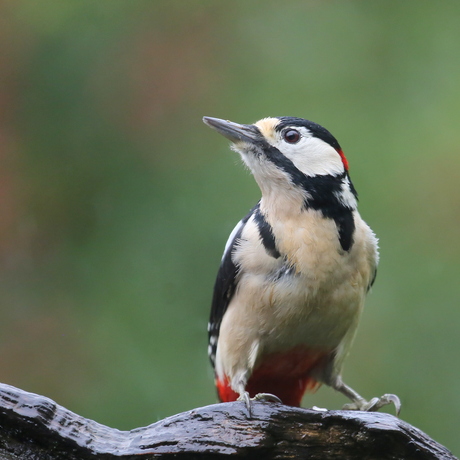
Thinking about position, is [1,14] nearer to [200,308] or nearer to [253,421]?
[200,308]

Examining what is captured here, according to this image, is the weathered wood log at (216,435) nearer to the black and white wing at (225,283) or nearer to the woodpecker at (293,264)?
the woodpecker at (293,264)

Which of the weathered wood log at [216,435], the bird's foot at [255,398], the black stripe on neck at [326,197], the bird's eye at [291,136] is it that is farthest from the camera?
the bird's eye at [291,136]

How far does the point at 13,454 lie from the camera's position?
215 centimetres

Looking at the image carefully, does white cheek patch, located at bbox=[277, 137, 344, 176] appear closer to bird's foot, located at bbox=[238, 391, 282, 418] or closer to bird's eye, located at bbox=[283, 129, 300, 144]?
bird's eye, located at bbox=[283, 129, 300, 144]

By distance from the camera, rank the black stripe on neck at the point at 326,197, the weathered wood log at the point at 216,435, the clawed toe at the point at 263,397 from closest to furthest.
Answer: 1. the weathered wood log at the point at 216,435
2. the clawed toe at the point at 263,397
3. the black stripe on neck at the point at 326,197

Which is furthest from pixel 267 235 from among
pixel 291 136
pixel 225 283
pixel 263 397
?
pixel 263 397

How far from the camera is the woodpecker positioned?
2.82m

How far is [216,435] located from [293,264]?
2.58ft

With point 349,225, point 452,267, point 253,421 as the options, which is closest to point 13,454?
point 253,421

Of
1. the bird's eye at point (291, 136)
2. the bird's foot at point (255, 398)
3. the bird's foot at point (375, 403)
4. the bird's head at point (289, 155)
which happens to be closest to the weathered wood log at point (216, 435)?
the bird's foot at point (255, 398)

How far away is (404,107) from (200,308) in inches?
67.8

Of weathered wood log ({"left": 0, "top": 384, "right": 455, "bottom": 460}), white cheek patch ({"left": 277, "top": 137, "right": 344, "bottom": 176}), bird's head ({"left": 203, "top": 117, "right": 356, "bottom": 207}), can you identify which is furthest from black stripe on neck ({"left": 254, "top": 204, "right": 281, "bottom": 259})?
weathered wood log ({"left": 0, "top": 384, "right": 455, "bottom": 460})

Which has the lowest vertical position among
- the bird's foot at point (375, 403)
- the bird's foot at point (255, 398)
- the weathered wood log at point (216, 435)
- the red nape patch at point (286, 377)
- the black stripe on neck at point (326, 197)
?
the weathered wood log at point (216, 435)

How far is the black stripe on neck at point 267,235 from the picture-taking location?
2.86m
